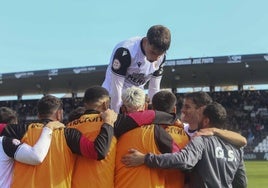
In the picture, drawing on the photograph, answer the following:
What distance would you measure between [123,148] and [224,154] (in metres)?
1.05

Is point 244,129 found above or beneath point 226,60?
beneath

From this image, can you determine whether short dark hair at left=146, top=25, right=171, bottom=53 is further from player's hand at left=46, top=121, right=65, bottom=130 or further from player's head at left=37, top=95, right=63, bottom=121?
player's hand at left=46, top=121, right=65, bottom=130

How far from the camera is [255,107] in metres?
41.0

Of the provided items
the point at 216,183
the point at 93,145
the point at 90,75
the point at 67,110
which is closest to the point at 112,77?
the point at 93,145

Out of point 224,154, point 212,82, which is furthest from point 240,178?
point 212,82

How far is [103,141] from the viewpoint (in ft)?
15.7

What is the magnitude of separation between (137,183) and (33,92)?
138ft

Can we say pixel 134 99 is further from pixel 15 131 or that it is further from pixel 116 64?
pixel 15 131

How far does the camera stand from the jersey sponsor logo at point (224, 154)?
514cm

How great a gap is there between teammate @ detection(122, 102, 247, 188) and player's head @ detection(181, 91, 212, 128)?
135 millimetres

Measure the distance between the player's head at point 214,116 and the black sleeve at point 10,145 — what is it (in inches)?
76.5

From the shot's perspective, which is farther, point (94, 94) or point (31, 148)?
point (94, 94)

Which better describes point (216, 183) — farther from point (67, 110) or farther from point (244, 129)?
point (67, 110)

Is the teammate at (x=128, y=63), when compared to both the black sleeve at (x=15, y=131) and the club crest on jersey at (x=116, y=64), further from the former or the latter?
the black sleeve at (x=15, y=131)
